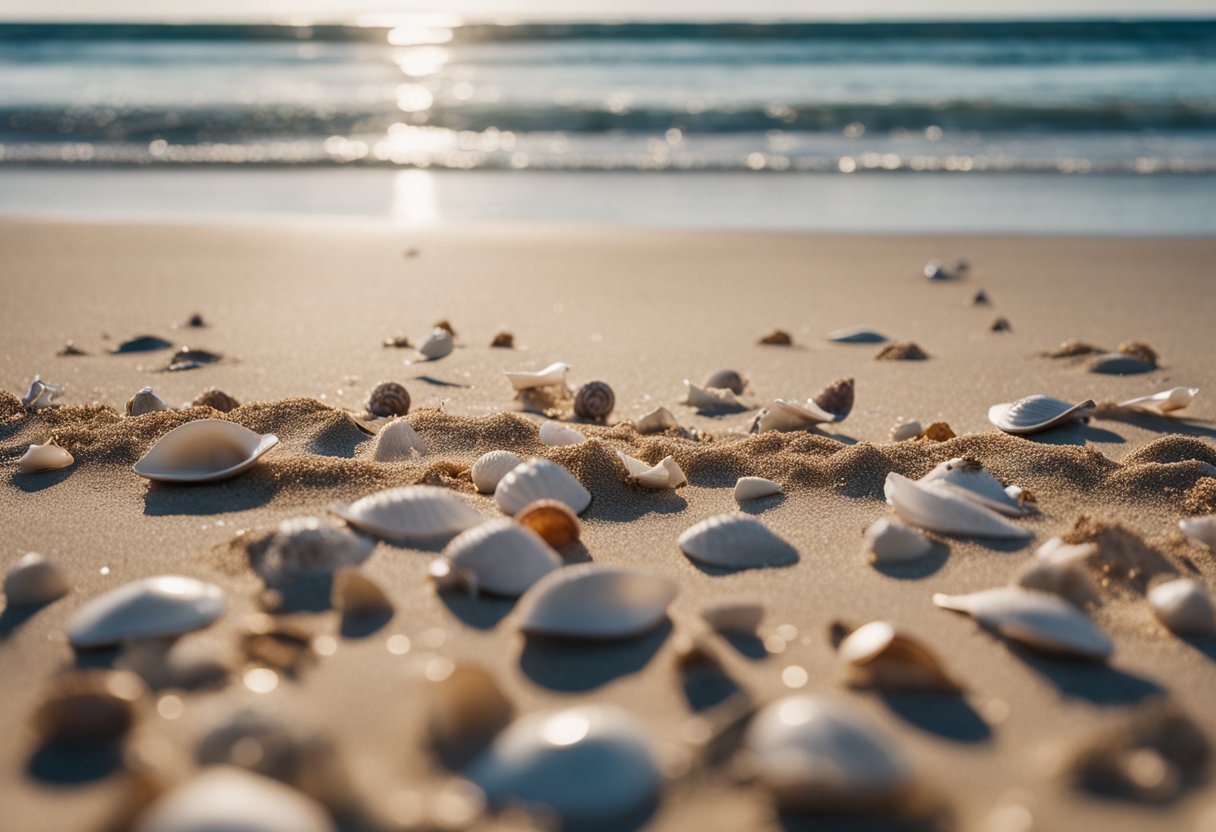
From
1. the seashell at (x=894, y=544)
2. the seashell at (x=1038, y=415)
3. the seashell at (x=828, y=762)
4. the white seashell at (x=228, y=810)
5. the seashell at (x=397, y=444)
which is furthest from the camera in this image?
the seashell at (x=1038, y=415)

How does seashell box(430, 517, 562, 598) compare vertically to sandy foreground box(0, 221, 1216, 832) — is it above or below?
above

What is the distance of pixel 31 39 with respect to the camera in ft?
86.3

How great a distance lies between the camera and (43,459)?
2531 mm

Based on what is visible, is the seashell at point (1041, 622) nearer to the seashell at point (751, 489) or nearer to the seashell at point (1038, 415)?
the seashell at point (751, 489)

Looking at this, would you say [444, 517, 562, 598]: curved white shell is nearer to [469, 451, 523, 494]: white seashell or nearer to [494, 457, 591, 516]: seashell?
[494, 457, 591, 516]: seashell

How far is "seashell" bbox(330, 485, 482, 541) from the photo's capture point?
211cm

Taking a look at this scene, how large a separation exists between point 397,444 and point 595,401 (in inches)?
26.0

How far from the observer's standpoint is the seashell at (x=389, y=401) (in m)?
3.11

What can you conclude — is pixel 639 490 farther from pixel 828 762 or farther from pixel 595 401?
pixel 828 762

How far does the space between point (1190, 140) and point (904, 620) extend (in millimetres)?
11807

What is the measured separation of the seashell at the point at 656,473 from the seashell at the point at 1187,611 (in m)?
1.04

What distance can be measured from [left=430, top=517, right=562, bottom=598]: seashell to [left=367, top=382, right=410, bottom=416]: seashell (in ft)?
4.16

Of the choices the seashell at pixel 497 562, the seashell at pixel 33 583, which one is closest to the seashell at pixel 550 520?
the seashell at pixel 497 562

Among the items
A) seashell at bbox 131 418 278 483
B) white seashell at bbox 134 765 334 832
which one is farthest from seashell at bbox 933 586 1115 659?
seashell at bbox 131 418 278 483
